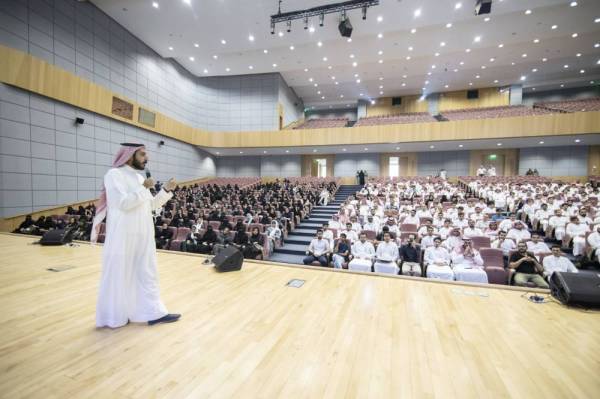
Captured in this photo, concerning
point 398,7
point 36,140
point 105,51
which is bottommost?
point 36,140

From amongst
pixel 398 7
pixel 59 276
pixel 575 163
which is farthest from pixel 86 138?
pixel 575 163

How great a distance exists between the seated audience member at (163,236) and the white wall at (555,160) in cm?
1703

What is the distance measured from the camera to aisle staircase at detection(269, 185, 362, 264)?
575 centimetres

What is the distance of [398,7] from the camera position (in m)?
8.85

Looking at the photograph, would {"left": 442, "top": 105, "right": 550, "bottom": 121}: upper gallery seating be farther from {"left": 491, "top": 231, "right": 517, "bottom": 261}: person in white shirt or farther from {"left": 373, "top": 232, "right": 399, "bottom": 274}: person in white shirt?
{"left": 373, "top": 232, "right": 399, "bottom": 274}: person in white shirt

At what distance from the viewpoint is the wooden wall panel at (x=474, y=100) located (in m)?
16.6

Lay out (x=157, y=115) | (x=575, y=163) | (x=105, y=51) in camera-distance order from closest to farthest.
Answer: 1. (x=105, y=51)
2. (x=157, y=115)
3. (x=575, y=163)

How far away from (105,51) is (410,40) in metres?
11.8

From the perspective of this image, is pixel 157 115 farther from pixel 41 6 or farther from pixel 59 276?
pixel 59 276

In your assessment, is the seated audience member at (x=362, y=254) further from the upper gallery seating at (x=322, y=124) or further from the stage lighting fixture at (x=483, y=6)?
the upper gallery seating at (x=322, y=124)

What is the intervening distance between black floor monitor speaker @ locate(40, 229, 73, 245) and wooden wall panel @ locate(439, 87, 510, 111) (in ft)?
64.2

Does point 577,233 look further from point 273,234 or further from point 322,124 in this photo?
point 322,124

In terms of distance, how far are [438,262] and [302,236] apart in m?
3.43

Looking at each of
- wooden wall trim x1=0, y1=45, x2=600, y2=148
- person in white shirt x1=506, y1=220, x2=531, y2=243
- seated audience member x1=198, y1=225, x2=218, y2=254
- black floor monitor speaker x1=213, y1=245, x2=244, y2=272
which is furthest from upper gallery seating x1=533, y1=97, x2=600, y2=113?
black floor monitor speaker x1=213, y1=245, x2=244, y2=272
